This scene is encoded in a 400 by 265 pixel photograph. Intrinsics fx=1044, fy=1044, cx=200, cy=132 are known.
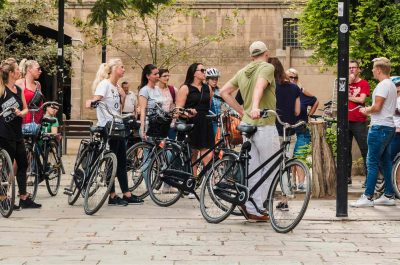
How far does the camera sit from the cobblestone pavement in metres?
8.53

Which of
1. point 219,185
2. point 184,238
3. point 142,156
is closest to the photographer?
point 184,238

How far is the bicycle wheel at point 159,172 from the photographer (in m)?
12.7

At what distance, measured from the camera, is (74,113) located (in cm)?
3581

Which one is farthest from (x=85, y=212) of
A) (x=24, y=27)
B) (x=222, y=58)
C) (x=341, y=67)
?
(x=222, y=58)

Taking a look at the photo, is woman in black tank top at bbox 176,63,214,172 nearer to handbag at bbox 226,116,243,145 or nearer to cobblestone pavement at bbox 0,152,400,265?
handbag at bbox 226,116,243,145

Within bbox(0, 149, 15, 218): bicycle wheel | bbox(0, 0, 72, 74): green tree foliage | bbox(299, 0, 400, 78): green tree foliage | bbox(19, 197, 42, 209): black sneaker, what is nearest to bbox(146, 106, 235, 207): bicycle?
bbox(19, 197, 42, 209): black sneaker

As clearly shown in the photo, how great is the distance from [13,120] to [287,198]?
3498 mm

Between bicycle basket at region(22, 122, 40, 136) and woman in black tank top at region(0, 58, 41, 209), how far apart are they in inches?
44.5

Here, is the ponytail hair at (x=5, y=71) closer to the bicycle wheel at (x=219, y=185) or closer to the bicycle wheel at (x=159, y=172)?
the bicycle wheel at (x=159, y=172)

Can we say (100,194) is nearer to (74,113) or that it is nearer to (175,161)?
(175,161)

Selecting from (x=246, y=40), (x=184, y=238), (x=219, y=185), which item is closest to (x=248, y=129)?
(x=219, y=185)

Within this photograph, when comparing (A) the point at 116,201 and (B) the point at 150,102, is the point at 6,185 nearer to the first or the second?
(A) the point at 116,201

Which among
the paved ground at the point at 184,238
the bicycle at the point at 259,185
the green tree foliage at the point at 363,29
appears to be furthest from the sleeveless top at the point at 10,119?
the green tree foliage at the point at 363,29

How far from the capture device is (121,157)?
12664 millimetres
